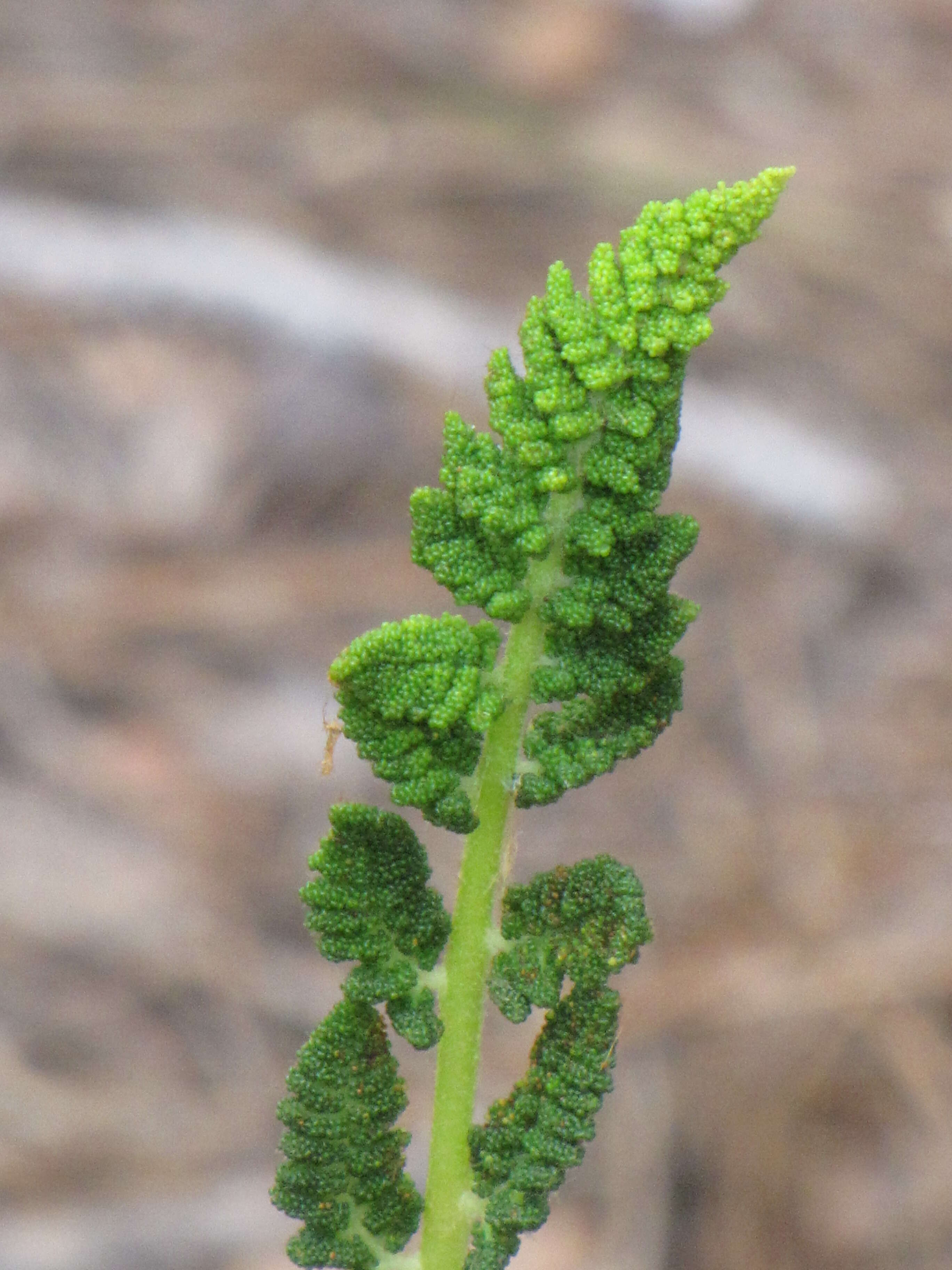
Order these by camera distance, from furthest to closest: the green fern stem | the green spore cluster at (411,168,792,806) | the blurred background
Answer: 1. the blurred background
2. the green fern stem
3. the green spore cluster at (411,168,792,806)

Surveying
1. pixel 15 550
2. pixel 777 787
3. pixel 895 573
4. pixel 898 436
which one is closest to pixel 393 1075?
pixel 777 787

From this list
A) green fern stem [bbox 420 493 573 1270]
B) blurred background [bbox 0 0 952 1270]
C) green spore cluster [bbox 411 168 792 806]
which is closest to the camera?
green spore cluster [bbox 411 168 792 806]

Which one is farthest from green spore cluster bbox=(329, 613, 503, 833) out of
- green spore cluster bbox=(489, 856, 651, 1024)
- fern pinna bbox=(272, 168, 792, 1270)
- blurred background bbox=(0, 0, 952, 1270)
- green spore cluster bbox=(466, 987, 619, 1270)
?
blurred background bbox=(0, 0, 952, 1270)

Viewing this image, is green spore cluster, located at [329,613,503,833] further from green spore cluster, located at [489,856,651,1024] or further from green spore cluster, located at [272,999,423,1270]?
green spore cluster, located at [272,999,423,1270]

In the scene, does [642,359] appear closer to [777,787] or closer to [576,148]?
[777,787]

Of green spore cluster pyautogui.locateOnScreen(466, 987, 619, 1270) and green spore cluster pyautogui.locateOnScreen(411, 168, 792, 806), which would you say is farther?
green spore cluster pyautogui.locateOnScreen(466, 987, 619, 1270)

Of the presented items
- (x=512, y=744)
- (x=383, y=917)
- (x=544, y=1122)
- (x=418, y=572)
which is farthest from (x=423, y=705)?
(x=418, y=572)

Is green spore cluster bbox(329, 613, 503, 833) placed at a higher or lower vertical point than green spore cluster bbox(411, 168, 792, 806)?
lower
